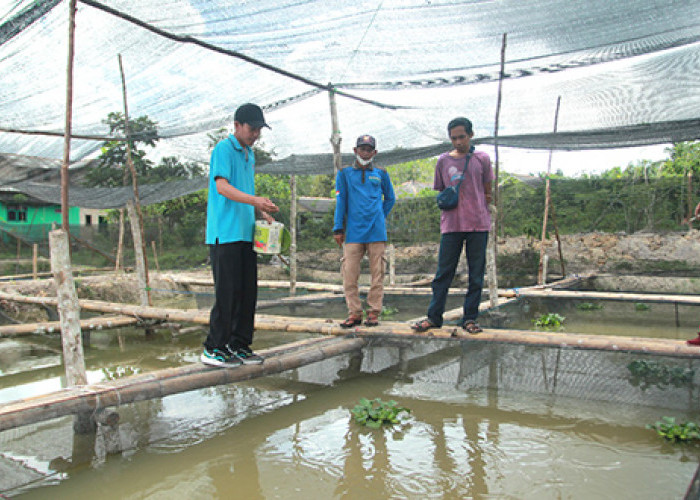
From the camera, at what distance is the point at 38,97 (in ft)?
13.9

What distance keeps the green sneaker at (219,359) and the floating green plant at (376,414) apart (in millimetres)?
699

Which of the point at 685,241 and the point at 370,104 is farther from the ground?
the point at 370,104

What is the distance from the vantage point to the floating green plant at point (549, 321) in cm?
576

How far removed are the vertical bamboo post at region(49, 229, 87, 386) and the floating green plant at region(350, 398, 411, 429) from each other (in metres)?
1.38

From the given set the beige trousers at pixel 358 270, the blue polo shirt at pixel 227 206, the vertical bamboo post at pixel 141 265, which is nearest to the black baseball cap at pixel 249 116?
the blue polo shirt at pixel 227 206

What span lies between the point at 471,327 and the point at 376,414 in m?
0.98

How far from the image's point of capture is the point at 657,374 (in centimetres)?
271

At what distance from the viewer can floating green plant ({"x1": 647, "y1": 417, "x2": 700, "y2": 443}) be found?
7.56ft

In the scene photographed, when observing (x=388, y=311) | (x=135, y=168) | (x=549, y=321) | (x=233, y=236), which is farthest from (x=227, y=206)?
(x=135, y=168)

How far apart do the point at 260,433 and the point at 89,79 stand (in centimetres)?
350

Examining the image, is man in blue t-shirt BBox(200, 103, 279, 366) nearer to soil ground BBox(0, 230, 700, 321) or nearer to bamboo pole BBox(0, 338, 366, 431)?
bamboo pole BBox(0, 338, 366, 431)

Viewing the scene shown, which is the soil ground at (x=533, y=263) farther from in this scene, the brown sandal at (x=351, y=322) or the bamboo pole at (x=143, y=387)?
the bamboo pole at (x=143, y=387)

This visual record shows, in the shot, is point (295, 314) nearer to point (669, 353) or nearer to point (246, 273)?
point (246, 273)

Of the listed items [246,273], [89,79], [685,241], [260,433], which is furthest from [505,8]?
[685,241]
